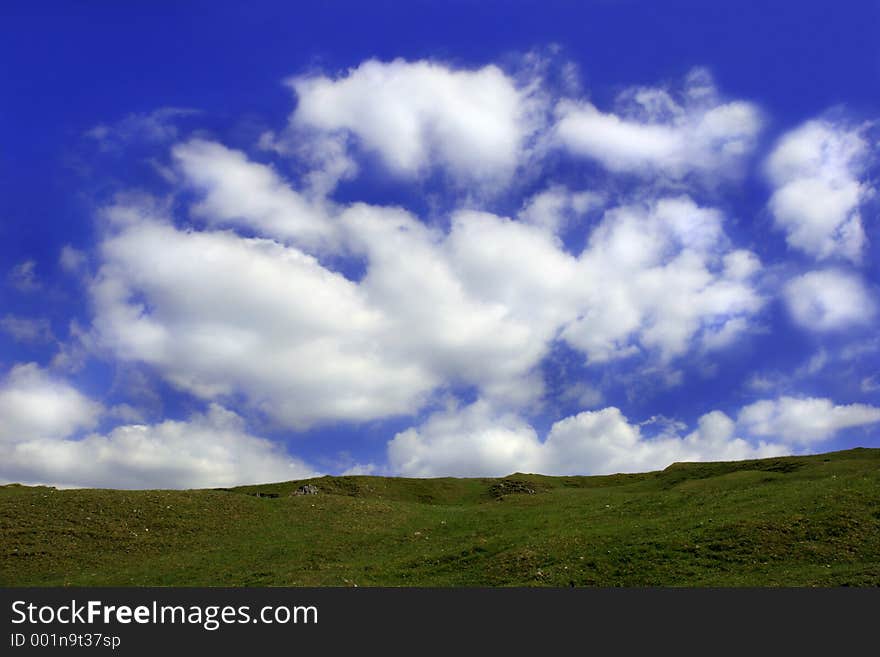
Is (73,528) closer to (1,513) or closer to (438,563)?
(1,513)

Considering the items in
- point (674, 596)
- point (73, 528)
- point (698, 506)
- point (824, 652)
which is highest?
point (73, 528)

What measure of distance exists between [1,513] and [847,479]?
2789 inches

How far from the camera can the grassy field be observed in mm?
34156

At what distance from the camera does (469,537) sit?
4769 cm

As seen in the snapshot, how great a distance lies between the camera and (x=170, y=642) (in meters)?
24.7

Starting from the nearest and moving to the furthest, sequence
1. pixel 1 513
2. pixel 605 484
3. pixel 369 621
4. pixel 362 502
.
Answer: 1. pixel 369 621
2. pixel 1 513
3. pixel 362 502
4. pixel 605 484

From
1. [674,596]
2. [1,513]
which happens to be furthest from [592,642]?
[1,513]

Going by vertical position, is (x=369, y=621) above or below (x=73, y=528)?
below

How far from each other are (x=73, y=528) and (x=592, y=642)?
155ft

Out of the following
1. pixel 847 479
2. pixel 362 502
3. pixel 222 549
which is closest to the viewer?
pixel 847 479

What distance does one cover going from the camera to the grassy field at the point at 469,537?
34.2m

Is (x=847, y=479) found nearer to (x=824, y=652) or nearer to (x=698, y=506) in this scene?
(x=698, y=506)

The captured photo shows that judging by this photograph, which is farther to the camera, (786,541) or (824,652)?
(786,541)

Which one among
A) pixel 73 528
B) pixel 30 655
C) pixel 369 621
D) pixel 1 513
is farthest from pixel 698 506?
pixel 1 513
